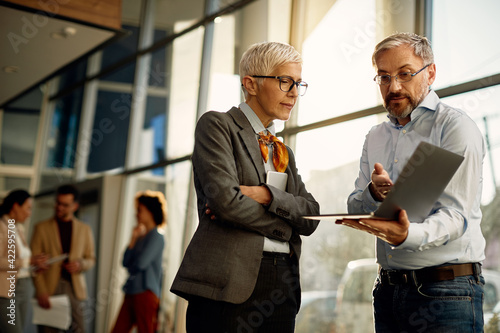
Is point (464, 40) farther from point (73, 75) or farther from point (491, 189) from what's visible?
point (73, 75)

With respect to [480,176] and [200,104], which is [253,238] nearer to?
[480,176]

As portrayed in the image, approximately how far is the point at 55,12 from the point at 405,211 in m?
4.21

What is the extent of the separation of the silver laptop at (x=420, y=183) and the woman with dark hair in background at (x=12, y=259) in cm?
263

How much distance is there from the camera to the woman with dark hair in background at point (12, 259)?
3373 mm

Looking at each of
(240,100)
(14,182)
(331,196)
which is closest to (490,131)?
(331,196)

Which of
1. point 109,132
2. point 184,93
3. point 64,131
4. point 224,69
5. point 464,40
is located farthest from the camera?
point 64,131

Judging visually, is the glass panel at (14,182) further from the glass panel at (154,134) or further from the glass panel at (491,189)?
the glass panel at (491,189)

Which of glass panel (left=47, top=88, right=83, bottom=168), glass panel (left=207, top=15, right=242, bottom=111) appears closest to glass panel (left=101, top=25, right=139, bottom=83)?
glass panel (left=47, top=88, right=83, bottom=168)

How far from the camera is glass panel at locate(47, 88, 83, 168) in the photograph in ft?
26.4

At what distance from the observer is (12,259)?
3580 mm

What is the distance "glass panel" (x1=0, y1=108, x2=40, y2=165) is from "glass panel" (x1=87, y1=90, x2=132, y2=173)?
7.07ft

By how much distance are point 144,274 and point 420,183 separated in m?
3.49

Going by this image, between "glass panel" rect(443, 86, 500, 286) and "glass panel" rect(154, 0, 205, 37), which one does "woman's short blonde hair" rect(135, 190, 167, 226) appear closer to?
"glass panel" rect(154, 0, 205, 37)

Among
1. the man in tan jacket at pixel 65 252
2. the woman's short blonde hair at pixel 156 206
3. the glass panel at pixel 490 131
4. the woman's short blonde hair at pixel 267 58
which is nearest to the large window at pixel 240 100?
the glass panel at pixel 490 131
